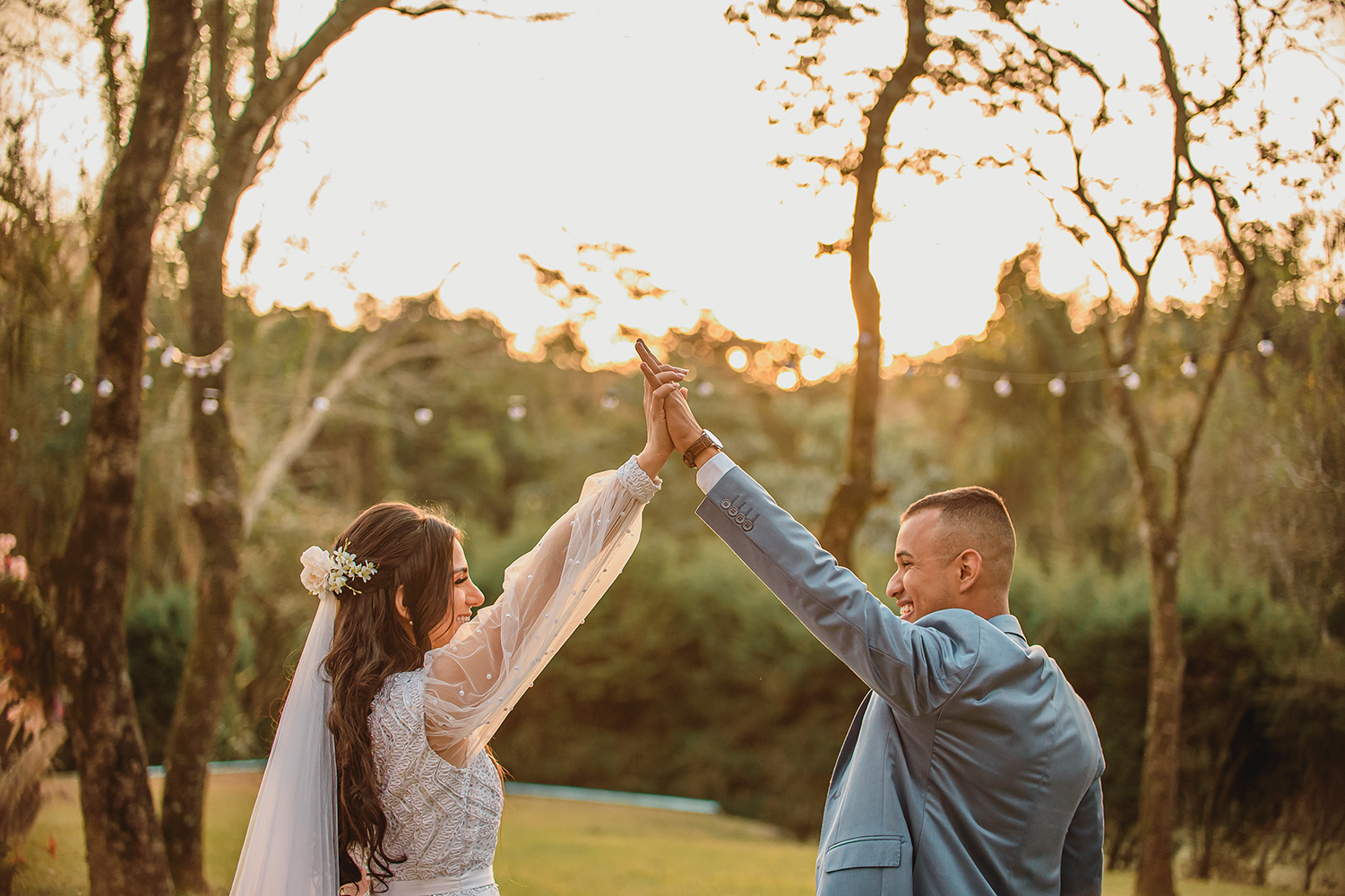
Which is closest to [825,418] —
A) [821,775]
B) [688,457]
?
[821,775]

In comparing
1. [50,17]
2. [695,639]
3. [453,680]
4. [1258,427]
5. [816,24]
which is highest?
[816,24]

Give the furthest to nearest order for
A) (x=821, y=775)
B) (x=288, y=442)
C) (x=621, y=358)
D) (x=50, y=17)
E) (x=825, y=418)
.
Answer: (x=825, y=418) → (x=621, y=358) → (x=288, y=442) → (x=821, y=775) → (x=50, y=17)

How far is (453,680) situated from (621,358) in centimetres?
1327

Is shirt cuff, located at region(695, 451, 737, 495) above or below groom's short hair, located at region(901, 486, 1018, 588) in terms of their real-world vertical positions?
above

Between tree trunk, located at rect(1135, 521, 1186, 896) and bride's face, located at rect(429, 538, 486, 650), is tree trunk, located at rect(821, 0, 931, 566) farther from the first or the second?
bride's face, located at rect(429, 538, 486, 650)

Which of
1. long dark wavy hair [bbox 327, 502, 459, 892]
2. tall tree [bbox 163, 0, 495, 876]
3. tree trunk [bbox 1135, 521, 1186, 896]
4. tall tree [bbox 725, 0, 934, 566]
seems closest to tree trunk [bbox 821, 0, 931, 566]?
tall tree [bbox 725, 0, 934, 566]

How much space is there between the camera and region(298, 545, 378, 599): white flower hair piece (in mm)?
2242

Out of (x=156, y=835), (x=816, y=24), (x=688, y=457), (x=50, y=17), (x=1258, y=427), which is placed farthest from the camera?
(x=1258, y=427)

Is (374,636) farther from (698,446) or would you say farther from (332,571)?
(698,446)

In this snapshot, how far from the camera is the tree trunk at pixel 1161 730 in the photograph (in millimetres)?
5789

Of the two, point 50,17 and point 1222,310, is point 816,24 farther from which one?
point 50,17

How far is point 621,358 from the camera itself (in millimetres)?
15266

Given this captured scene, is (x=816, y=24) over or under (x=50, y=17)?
over

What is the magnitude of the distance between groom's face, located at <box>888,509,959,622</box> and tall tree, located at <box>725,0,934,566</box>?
3.14 m
